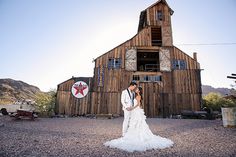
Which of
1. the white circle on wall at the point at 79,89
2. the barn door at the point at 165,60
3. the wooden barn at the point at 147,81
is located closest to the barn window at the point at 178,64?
the wooden barn at the point at 147,81

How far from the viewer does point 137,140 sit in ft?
16.0

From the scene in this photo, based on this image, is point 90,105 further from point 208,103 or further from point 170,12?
point 208,103

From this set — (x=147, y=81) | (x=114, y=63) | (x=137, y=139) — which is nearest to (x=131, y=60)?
(x=114, y=63)

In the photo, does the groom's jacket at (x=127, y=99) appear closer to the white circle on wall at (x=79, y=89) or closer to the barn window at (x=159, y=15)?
the white circle on wall at (x=79, y=89)

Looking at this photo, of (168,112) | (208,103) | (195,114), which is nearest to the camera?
(195,114)

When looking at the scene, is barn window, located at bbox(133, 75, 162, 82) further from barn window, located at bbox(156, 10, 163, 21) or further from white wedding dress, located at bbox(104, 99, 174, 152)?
white wedding dress, located at bbox(104, 99, 174, 152)

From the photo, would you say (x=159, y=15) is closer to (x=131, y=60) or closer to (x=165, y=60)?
(x=165, y=60)

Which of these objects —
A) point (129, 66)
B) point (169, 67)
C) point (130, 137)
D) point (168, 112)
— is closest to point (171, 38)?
point (169, 67)

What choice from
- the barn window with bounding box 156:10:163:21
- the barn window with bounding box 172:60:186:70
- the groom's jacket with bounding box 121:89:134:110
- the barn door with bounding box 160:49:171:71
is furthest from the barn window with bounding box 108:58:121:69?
the groom's jacket with bounding box 121:89:134:110

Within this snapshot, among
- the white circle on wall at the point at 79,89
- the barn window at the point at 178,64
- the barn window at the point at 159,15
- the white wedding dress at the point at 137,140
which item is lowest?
the white wedding dress at the point at 137,140

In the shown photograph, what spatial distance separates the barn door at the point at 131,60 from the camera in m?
18.3

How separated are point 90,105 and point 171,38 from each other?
44.1 feet

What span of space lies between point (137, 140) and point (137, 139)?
6 centimetres

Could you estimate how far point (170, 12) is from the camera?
20859mm
